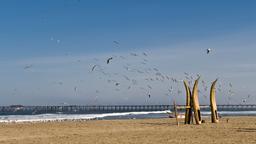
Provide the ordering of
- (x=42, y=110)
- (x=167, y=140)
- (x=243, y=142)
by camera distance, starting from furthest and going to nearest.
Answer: (x=42, y=110) < (x=167, y=140) < (x=243, y=142)

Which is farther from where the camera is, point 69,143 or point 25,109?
point 25,109

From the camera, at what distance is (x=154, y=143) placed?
61.6 feet

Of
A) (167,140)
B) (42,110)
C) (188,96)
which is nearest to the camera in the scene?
(167,140)

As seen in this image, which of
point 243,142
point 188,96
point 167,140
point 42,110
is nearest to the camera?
point 243,142

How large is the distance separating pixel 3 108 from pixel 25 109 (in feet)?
29.0

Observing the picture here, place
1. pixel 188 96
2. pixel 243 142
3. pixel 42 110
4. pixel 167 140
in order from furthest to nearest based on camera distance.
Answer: pixel 42 110
pixel 188 96
pixel 167 140
pixel 243 142

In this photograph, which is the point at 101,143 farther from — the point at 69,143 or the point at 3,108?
the point at 3,108

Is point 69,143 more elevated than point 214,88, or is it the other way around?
point 214,88

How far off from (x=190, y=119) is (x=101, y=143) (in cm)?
1596

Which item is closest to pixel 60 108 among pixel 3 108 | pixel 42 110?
pixel 42 110

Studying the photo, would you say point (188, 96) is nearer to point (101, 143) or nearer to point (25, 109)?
point (101, 143)

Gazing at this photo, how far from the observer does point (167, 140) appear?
20.1 meters

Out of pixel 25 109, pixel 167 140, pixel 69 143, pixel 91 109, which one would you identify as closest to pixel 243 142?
pixel 167 140

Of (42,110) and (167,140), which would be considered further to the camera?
(42,110)
